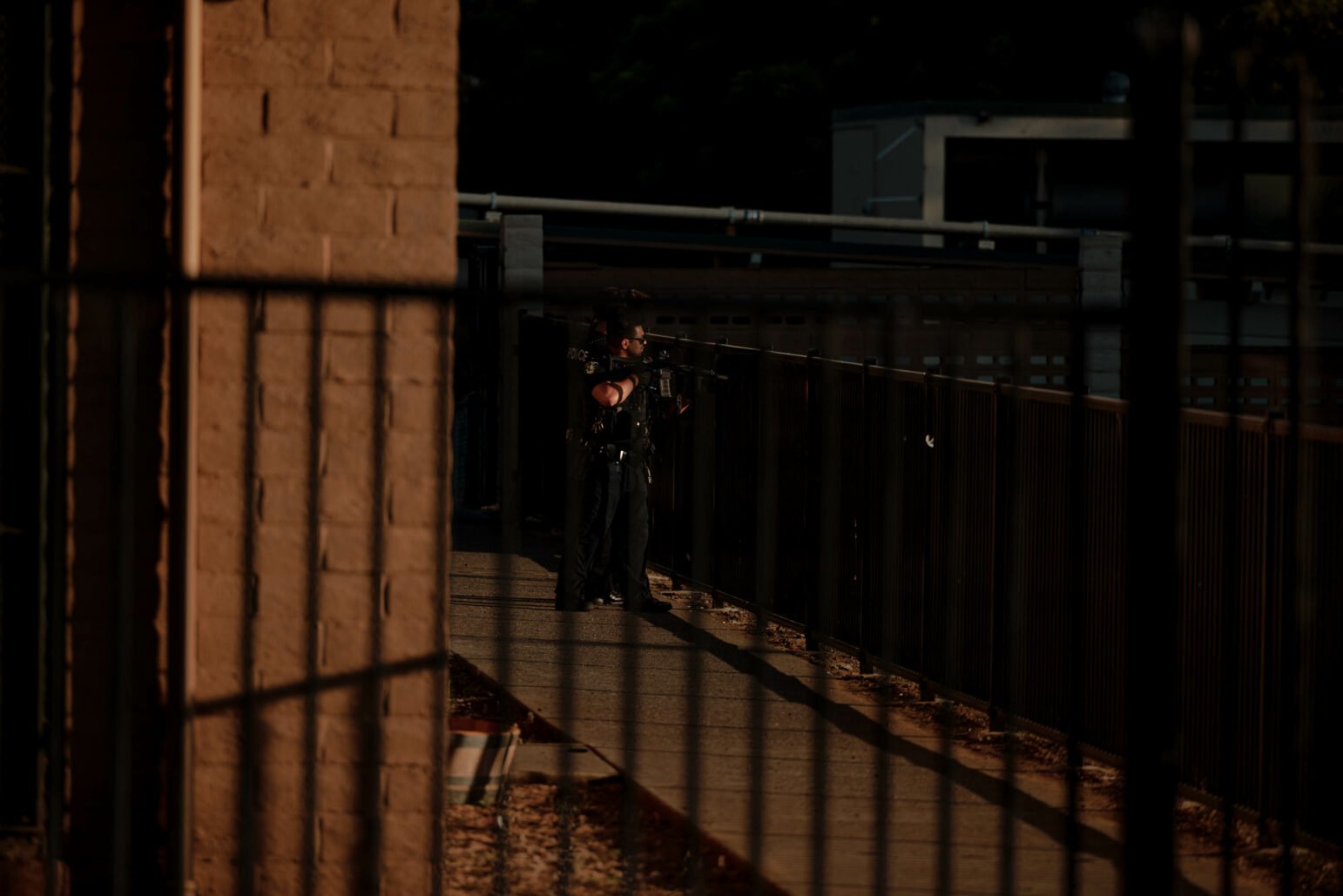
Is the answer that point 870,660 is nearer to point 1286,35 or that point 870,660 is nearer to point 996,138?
point 996,138

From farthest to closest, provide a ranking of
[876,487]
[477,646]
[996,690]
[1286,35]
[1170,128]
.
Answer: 1. [1286,35]
2. [477,646]
3. [876,487]
4. [996,690]
5. [1170,128]

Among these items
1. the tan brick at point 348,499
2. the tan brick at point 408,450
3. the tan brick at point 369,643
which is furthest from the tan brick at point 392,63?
the tan brick at point 369,643

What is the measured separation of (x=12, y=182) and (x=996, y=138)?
76.4ft

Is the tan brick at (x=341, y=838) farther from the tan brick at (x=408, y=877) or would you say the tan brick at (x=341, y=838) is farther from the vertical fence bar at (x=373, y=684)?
the tan brick at (x=408, y=877)

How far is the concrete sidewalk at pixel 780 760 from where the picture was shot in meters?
5.73

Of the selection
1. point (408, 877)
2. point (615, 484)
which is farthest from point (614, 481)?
point (408, 877)

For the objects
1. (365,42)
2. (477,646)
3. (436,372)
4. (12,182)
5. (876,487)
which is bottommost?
(477,646)

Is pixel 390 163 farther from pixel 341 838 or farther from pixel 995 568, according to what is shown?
pixel 995 568

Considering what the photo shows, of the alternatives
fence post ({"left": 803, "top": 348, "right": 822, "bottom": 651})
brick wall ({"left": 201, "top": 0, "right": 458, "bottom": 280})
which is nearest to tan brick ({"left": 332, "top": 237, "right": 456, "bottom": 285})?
brick wall ({"left": 201, "top": 0, "right": 458, "bottom": 280})

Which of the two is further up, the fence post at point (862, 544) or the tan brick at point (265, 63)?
the tan brick at point (265, 63)

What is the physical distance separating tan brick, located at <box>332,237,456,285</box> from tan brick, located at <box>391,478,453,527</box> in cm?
50

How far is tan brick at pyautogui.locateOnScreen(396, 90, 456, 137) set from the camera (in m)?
4.94

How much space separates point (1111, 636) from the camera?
711 centimetres

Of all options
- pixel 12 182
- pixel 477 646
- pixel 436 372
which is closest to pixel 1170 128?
pixel 436 372
